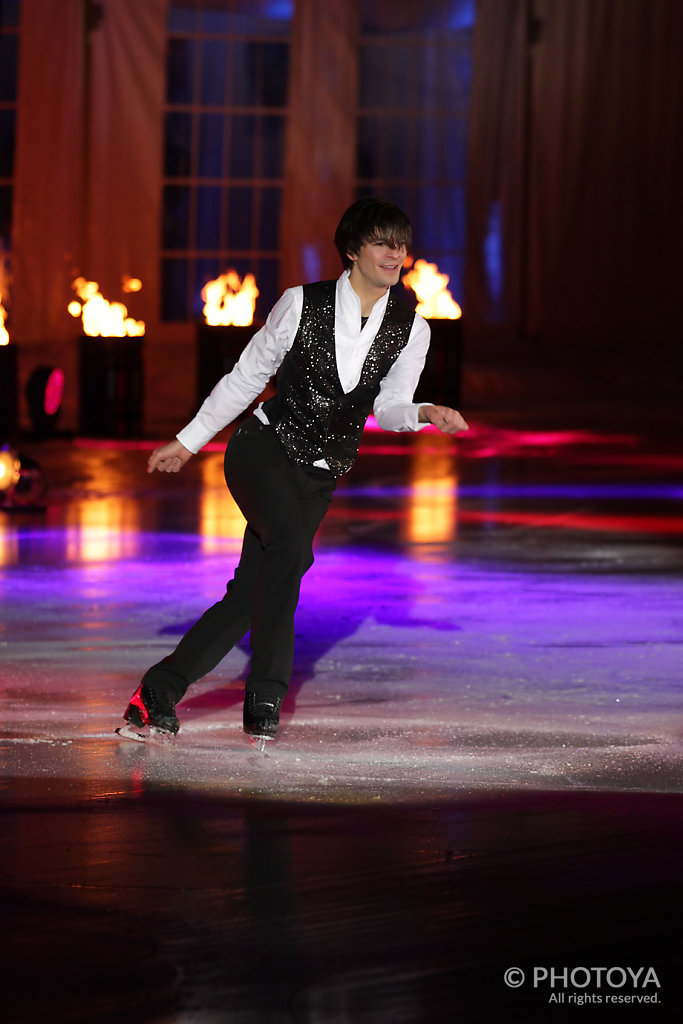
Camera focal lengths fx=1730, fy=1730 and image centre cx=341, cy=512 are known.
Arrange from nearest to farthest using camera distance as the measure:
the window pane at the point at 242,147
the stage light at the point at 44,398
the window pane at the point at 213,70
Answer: the stage light at the point at 44,398, the window pane at the point at 213,70, the window pane at the point at 242,147

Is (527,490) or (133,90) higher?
(133,90)

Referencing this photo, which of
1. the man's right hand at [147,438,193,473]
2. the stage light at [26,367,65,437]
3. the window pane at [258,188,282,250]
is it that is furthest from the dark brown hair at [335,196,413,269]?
the window pane at [258,188,282,250]

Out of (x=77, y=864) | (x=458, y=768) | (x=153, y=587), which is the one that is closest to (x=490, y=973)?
(x=77, y=864)

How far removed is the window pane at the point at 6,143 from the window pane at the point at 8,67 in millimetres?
185

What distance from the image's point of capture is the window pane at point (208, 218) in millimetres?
19578

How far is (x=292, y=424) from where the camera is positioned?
3.96 meters

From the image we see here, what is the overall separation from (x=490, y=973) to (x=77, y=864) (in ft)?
2.77

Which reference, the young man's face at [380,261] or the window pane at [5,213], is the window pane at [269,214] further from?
the young man's face at [380,261]

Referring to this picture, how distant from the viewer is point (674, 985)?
246 centimetres

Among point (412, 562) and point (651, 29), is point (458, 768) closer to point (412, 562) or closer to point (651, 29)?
point (412, 562)

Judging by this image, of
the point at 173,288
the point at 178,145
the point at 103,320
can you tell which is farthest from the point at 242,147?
the point at 103,320

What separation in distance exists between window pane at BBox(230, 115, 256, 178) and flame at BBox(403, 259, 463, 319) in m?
2.72

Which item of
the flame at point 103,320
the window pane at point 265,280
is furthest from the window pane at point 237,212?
the flame at point 103,320

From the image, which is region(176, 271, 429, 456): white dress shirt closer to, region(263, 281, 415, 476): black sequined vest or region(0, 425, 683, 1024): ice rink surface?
region(263, 281, 415, 476): black sequined vest
